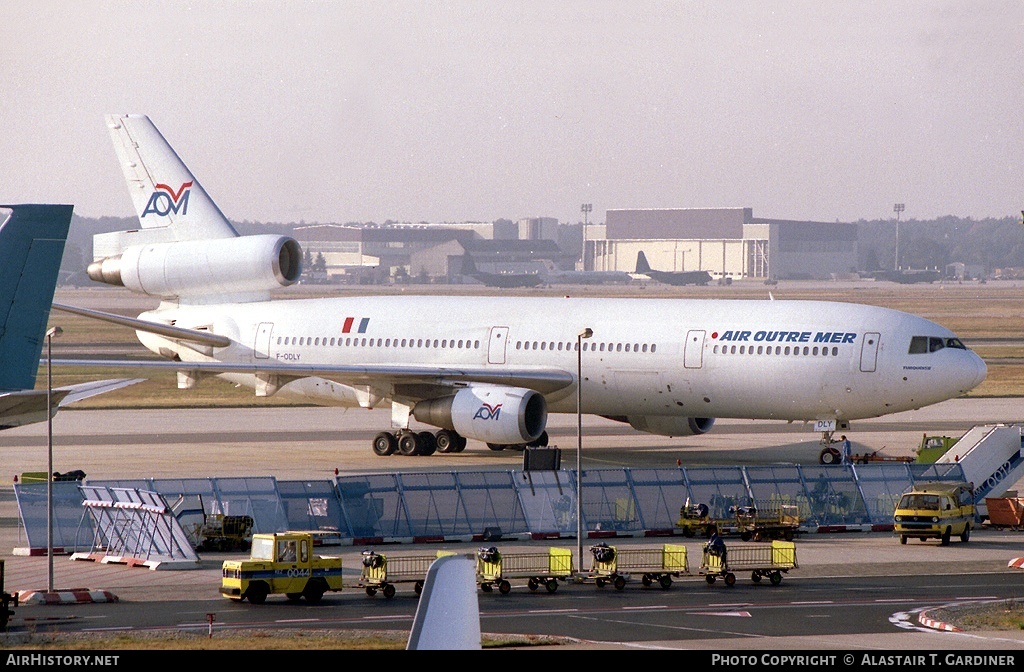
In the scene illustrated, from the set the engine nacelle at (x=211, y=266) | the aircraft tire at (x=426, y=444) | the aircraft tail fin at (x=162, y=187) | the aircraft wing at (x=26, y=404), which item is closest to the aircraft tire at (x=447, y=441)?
the aircraft tire at (x=426, y=444)

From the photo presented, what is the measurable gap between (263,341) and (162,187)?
751 cm

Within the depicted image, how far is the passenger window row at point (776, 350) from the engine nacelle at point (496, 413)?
21.1ft

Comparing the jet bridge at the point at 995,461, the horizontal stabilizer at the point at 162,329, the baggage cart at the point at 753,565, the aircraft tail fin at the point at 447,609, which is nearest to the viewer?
the aircraft tail fin at the point at 447,609

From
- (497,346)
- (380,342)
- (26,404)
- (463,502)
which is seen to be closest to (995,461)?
(463,502)

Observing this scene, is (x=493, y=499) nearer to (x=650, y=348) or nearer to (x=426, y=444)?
(x=650, y=348)

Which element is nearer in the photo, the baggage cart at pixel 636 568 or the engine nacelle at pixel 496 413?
the baggage cart at pixel 636 568

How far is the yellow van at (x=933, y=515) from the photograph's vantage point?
130ft

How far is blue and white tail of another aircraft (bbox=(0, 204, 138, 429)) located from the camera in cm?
2670

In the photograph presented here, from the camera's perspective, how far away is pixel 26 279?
2698cm

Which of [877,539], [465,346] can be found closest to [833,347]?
[877,539]

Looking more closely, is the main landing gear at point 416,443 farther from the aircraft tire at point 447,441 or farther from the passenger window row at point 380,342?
the passenger window row at point 380,342

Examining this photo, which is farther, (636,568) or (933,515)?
(933,515)

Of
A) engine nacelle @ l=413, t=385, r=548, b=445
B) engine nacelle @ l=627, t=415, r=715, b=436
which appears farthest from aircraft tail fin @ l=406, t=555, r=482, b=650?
engine nacelle @ l=627, t=415, r=715, b=436
